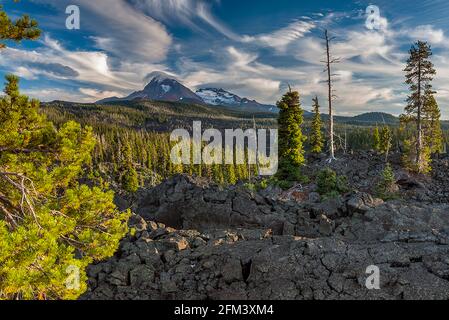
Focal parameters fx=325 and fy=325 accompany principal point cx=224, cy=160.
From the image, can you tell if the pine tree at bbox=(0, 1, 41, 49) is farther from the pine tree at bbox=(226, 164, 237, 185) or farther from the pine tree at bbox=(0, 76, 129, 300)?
the pine tree at bbox=(226, 164, 237, 185)

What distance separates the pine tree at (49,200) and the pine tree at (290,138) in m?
24.5

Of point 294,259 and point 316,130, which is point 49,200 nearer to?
point 294,259

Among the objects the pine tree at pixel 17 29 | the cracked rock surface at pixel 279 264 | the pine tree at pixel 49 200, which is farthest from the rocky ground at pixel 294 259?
the pine tree at pixel 17 29

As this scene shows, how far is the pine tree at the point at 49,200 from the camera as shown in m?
6.95

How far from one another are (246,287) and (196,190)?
1222 cm

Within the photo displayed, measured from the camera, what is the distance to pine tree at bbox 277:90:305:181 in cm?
3241

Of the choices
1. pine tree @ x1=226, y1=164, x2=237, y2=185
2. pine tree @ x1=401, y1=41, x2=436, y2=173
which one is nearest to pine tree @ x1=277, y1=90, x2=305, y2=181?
pine tree @ x1=401, y1=41, x2=436, y2=173

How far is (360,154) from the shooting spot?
125 ft

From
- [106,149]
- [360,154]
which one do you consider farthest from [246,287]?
[106,149]

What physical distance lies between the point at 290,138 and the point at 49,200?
2698cm

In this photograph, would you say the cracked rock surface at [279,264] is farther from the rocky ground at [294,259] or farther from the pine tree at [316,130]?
the pine tree at [316,130]

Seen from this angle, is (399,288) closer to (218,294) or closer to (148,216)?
(218,294)

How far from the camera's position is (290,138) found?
1289 inches
